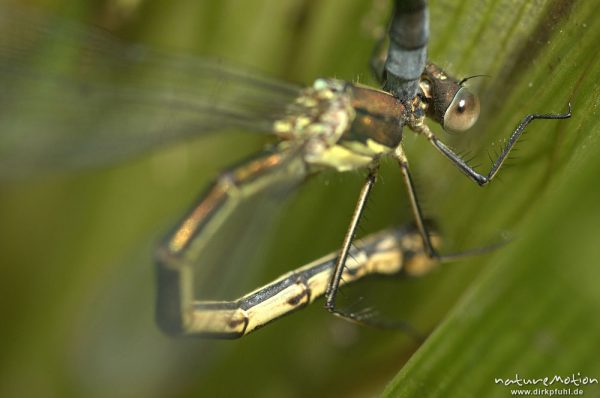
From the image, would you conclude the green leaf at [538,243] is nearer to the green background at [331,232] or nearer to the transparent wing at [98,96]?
the green background at [331,232]

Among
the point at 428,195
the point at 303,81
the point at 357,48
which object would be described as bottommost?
the point at 428,195

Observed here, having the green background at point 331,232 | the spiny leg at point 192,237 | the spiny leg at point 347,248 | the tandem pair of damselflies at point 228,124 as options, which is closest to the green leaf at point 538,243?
the green background at point 331,232

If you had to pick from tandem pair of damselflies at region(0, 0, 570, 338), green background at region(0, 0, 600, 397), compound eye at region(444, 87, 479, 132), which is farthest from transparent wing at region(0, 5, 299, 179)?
compound eye at region(444, 87, 479, 132)

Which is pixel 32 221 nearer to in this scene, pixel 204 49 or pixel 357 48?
pixel 204 49

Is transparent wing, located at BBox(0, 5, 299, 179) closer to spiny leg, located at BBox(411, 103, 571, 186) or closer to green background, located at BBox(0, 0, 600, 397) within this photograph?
green background, located at BBox(0, 0, 600, 397)

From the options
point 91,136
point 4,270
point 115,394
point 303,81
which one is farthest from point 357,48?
point 4,270

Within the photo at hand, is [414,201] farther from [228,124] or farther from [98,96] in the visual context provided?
[98,96]
